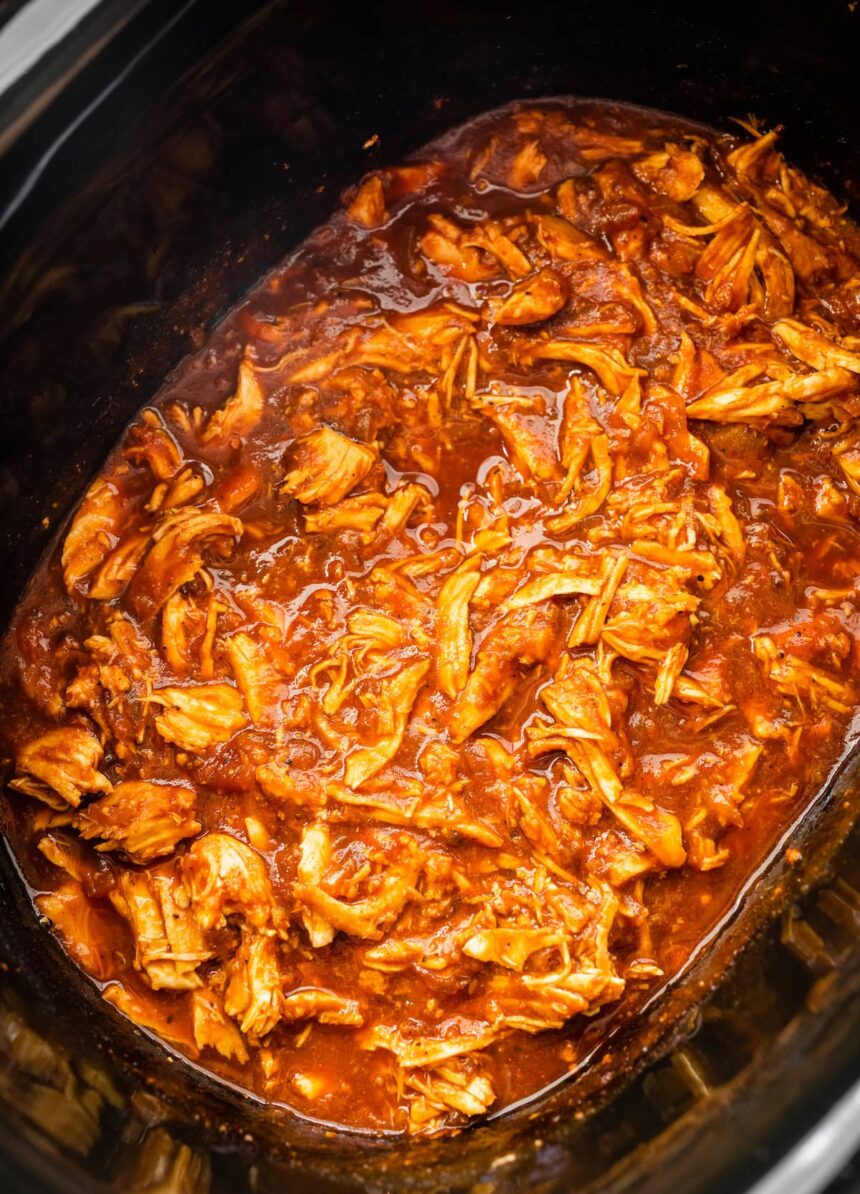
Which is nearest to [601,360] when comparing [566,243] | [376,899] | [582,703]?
[566,243]

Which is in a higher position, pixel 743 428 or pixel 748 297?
pixel 748 297

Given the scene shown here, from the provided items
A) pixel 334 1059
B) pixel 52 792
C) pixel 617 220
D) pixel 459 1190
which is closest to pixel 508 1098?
pixel 459 1190

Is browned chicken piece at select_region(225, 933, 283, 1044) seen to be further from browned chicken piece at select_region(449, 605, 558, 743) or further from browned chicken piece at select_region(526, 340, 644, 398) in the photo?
browned chicken piece at select_region(526, 340, 644, 398)

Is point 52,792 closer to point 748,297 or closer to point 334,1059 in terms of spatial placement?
point 334,1059

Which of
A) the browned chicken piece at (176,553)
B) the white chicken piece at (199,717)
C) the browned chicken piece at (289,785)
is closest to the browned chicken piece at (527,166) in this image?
the browned chicken piece at (176,553)

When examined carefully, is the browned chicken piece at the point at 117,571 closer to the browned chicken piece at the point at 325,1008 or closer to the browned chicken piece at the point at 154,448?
the browned chicken piece at the point at 154,448

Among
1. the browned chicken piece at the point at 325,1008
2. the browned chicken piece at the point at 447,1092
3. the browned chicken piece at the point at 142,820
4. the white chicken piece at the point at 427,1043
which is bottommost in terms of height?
the browned chicken piece at the point at 447,1092
